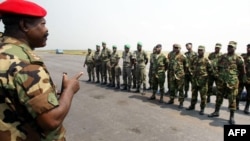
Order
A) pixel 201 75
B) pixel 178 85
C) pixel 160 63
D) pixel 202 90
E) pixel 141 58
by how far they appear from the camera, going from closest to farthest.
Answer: pixel 202 90
pixel 201 75
pixel 178 85
pixel 160 63
pixel 141 58

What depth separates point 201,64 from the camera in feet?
25.8

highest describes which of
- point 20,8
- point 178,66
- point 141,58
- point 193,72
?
point 20,8

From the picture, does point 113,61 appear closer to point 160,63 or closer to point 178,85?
point 160,63

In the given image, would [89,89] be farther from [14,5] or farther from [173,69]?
[14,5]

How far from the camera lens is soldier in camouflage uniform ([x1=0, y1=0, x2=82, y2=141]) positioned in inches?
55.7

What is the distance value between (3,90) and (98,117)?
5.85m

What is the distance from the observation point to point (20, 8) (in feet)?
5.00

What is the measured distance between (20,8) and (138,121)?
5590 millimetres

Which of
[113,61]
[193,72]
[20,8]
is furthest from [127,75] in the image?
[20,8]

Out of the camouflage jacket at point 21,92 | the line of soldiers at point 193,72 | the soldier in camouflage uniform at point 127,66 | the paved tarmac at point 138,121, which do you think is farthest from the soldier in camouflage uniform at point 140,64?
the camouflage jacket at point 21,92

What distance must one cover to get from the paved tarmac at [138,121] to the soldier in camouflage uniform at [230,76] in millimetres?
547

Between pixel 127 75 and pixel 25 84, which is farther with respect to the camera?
pixel 127 75

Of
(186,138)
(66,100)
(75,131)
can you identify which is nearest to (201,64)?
(186,138)

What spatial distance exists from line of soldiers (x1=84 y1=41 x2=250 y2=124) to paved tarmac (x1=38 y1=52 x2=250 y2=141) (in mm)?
482
